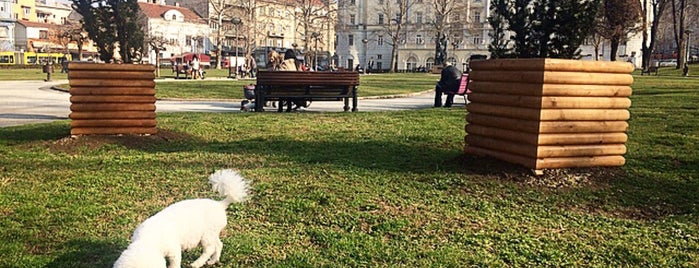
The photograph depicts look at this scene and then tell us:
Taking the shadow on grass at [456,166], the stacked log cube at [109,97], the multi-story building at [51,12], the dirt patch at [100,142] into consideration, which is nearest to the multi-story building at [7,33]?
the multi-story building at [51,12]

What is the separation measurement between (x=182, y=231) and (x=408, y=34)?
8748 cm

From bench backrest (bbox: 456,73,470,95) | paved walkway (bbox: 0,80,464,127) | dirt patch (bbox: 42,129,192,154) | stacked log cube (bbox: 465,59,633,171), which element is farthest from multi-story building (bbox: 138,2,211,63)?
stacked log cube (bbox: 465,59,633,171)

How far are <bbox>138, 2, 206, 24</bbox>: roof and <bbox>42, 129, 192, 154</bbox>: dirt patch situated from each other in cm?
7862

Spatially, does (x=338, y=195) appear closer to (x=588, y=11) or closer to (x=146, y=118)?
(x=588, y=11)

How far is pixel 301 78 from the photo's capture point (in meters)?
12.7

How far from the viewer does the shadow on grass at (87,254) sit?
3.40m

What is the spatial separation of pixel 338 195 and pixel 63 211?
216 cm

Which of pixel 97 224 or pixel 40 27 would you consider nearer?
pixel 97 224

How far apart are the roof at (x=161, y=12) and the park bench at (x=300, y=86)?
74.2 meters

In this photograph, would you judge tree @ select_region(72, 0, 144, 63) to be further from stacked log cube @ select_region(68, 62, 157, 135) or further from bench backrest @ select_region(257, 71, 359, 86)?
bench backrest @ select_region(257, 71, 359, 86)

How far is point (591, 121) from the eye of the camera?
18.1 ft

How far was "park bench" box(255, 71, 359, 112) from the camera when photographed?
495 inches

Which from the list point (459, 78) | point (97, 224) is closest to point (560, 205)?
point (97, 224)

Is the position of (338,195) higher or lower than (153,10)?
lower
